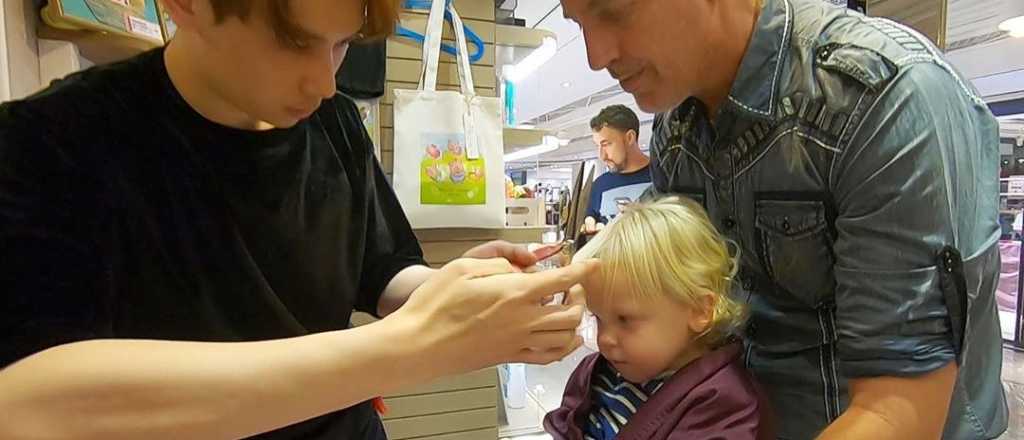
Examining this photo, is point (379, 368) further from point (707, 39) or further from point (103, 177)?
point (707, 39)

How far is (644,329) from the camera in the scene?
3.52 ft

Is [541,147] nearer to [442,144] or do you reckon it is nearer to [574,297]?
[442,144]

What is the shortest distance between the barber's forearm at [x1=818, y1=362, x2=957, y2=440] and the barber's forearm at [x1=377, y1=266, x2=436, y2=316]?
614mm

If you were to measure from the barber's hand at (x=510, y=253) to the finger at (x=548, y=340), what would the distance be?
22 centimetres

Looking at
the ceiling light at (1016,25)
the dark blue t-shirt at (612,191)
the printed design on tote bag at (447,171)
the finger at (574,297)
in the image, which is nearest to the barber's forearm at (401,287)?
the finger at (574,297)

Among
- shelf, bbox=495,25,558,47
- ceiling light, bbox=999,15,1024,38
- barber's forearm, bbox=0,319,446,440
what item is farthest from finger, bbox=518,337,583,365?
ceiling light, bbox=999,15,1024,38

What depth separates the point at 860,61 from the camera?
81cm

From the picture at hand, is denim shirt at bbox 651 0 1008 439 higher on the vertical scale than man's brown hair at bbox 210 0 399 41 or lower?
lower

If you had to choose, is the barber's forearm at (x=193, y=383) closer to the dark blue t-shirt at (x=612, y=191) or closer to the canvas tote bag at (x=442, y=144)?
the canvas tote bag at (x=442, y=144)

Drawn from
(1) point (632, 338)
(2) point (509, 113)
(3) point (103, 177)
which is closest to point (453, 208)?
(2) point (509, 113)

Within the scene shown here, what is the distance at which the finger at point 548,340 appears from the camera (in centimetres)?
71

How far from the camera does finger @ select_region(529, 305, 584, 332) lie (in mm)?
701

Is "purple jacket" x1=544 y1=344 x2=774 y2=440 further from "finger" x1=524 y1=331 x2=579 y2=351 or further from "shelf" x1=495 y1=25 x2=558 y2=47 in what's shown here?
"shelf" x1=495 y1=25 x2=558 y2=47

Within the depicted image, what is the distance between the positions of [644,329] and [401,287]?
1.37 feet
